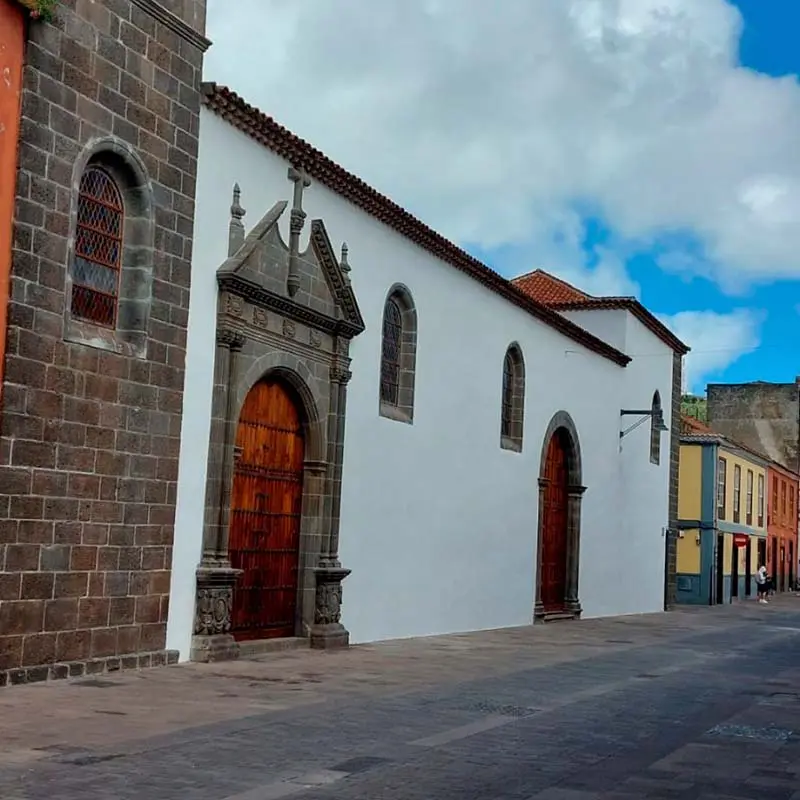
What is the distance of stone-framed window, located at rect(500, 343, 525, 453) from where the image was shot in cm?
2227

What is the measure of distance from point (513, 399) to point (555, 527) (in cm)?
361

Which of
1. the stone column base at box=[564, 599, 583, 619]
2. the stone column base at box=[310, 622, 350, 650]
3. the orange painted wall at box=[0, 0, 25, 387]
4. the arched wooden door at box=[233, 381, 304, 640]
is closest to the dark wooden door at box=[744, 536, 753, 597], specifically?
the stone column base at box=[564, 599, 583, 619]

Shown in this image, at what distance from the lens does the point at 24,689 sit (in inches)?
403

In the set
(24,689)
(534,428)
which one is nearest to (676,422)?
(534,428)

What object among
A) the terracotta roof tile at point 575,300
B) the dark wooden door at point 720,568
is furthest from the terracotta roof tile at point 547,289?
the dark wooden door at point 720,568

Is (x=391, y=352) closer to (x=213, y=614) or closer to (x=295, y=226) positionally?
(x=295, y=226)

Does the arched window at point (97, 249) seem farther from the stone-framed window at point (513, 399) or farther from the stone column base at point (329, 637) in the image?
the stone-framed window at point (513, 399)

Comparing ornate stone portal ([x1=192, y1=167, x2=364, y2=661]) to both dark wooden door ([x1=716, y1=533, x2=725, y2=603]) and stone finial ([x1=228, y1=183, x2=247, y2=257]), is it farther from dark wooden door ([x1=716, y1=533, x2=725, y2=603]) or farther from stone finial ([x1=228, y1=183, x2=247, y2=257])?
dark wooden door ([x1=716, y1=533, x2=725, y2=603])

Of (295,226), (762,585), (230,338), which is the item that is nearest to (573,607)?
(295,226)

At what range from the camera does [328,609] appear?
51.0 ft

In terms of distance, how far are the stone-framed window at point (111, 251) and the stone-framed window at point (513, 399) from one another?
1089 cm

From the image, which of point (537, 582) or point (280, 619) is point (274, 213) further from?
point (537, 582)

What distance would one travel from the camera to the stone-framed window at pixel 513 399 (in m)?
22.3

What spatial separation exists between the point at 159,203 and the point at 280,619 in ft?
17.6
